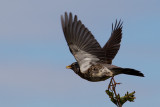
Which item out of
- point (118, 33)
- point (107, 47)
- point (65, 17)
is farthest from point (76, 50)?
point (118, 33)

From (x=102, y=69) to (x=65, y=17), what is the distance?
1599 millimetres

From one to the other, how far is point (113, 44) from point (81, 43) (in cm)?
253

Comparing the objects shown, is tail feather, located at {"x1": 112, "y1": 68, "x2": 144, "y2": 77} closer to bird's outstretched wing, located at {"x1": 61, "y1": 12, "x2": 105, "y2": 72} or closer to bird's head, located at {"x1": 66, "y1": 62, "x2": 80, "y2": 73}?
bird's outstretched wing, located at {"x1": 61, "y1": 12, "x2": 105, "y2": 72}

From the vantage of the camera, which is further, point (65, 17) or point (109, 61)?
point (109, 61)

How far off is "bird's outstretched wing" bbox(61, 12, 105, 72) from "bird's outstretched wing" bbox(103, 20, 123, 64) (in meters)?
1.46

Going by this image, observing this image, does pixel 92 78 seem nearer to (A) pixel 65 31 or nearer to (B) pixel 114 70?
(B) pixel 114 70

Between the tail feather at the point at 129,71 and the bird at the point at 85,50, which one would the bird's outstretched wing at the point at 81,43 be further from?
the tail feather at the point at 129,71

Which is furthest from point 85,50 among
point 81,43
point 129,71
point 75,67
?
point 129,71

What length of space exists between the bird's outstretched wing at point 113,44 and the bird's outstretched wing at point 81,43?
1.46 metres

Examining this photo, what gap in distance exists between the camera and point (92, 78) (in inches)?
297

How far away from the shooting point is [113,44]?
9.91m

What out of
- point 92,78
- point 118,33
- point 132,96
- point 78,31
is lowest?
point 132,96

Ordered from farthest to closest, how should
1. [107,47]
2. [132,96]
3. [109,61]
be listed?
[107,47] < [109,61] < [132,96]

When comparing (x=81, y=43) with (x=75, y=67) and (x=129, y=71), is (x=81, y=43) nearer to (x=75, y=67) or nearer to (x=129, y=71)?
(x=75, y=67)
